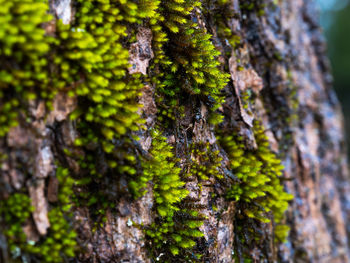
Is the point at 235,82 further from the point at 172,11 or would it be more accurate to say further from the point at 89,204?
the point at 89,204

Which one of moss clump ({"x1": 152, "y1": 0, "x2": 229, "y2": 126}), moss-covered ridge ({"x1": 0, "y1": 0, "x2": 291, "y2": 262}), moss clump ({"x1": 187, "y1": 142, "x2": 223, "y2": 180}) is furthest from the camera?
moss clump ({"x1": 187, "y1": 142, "x2": 223, "y2": 180})

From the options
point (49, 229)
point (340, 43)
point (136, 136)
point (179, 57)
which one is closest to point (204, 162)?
point (136, 136)

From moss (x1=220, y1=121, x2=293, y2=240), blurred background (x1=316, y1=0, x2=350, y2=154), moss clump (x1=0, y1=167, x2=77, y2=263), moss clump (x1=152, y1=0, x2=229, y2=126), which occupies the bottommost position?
moss clump (x1=0, y1=167, x2=77, y2=263)

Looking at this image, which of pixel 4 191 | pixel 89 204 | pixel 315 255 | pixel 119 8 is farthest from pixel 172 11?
pixel 315 255

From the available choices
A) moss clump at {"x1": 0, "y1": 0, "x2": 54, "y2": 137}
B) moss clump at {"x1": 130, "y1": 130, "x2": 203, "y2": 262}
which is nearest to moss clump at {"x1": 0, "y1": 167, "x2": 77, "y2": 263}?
moss clump at {"x1": 0, "y1": 0, "x2": 54, "y2": 137}

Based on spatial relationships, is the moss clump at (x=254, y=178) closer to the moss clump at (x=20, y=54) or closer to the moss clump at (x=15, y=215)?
the moss clump at (x=15, y=215)

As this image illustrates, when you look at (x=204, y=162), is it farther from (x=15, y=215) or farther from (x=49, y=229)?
(x=15, y=215)

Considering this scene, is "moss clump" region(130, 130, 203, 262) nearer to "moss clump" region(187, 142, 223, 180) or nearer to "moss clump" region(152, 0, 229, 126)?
"moss clump" region(187, 142, 223, 180)
